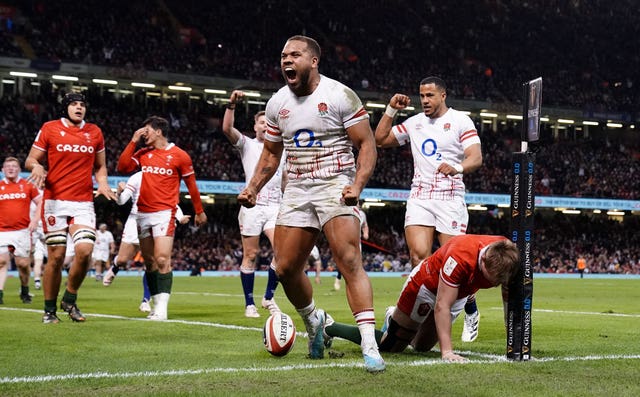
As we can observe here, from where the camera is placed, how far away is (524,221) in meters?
6.16

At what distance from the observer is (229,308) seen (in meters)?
13.3

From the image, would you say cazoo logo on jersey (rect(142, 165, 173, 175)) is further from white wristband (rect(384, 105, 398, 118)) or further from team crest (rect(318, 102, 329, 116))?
team crest (rect(318, 102, 329, 116))

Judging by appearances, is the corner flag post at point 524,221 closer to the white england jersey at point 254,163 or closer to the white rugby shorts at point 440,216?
the white rugby shorts at point 440,216

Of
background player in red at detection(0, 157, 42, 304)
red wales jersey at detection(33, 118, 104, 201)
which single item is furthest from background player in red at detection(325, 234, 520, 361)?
background player in red at detection(0, 157, 42, 304)

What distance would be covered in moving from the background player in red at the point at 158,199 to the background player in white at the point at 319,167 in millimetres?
4651

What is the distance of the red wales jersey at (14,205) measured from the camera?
1416cm

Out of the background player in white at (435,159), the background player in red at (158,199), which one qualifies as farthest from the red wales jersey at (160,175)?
the background player in white at (435,159)

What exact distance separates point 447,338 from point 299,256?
1213mm

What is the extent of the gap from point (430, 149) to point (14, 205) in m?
8.07

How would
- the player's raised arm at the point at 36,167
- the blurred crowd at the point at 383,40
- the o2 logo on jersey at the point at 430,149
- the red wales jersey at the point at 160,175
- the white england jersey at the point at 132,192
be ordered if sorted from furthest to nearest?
the blurred crowd at the point at 383,40, the white england jersey at the point at 132,192, the red wales jersey at the point at 160,175, the o2 logo on jersey at the point at 430,149, the player's raised arm at the point at 36,167

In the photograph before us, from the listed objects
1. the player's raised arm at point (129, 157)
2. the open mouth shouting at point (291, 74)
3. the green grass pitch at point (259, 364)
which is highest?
the open mouth shouting at point (291, 74)

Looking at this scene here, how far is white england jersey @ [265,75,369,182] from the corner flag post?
1158 millimetres

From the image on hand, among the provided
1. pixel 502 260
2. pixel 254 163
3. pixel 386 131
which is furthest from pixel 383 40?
pixel 502 260

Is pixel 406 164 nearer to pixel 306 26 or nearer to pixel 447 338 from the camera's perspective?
pixel 306 26
